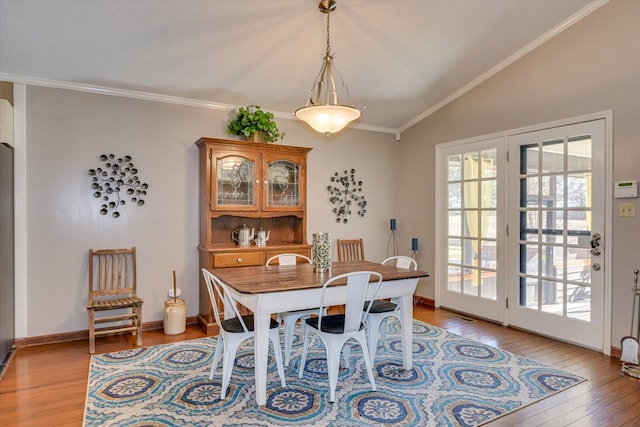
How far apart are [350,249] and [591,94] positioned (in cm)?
301

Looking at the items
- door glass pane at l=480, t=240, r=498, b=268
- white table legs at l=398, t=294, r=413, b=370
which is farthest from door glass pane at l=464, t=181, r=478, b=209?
white table legs at l=398, t=294, r=413, b=370

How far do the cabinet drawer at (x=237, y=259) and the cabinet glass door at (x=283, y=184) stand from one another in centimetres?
58

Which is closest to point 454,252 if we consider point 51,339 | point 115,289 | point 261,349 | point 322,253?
point 322,253

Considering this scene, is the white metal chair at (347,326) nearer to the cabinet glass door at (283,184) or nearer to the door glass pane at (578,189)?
the cabinet glass door at (283,184)

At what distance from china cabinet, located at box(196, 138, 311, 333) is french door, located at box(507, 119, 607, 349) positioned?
7.34ft

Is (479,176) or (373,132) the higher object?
(373,132)

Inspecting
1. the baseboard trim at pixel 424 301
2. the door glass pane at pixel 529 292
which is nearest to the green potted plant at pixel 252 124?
the baseboard trim at pixel 424 301

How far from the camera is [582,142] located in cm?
352

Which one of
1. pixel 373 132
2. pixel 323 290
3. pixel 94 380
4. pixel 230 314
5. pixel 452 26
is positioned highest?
pixel 452 26

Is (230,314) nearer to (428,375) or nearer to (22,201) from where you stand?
(428,375)

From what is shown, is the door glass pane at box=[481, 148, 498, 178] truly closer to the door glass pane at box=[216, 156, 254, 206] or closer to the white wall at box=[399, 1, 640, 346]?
the white wall at box=[399, 1, 640, 346]

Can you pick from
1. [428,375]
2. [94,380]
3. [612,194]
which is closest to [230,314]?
[94,380]

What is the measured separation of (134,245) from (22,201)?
3.28 ft

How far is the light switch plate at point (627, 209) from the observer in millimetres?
3164
